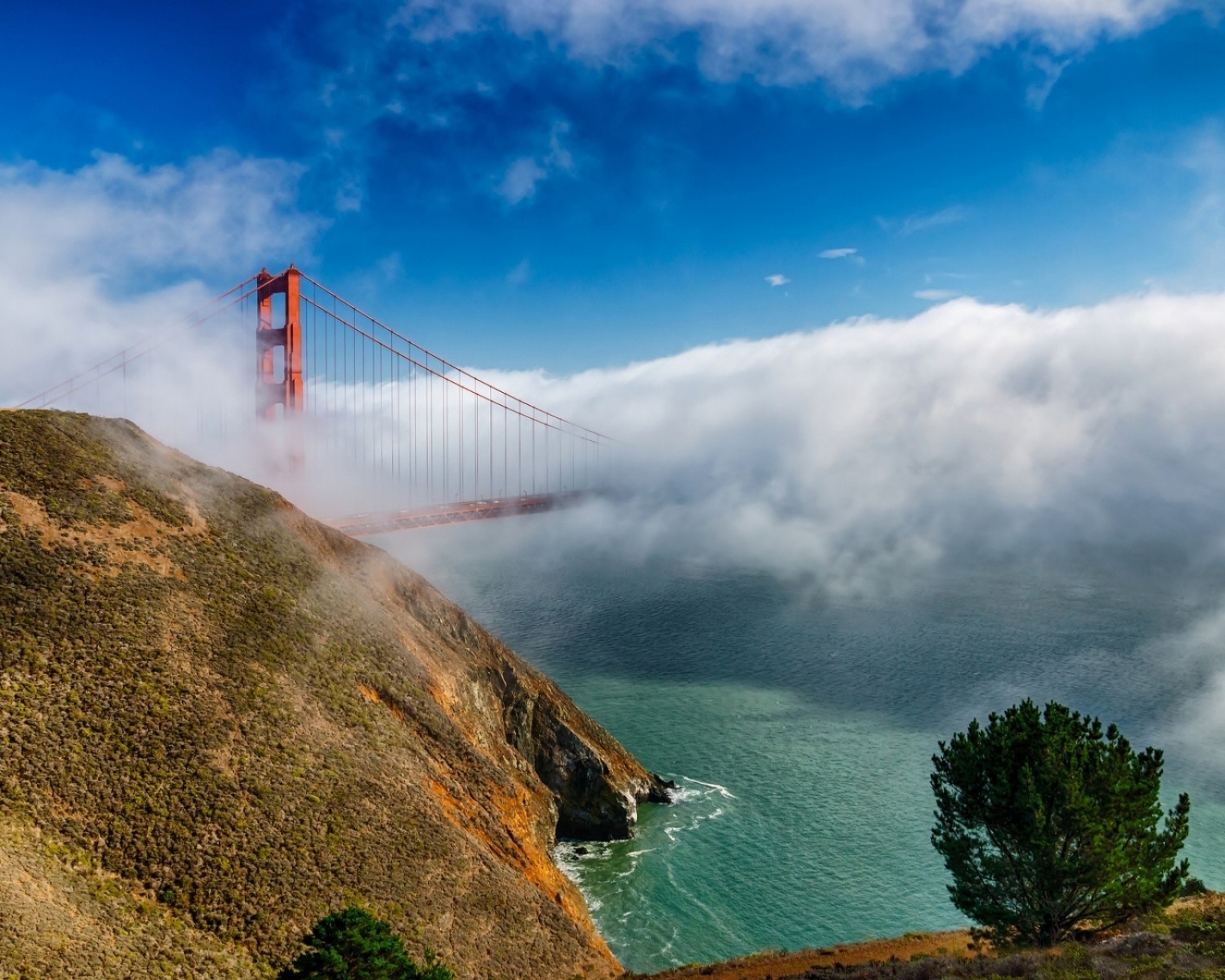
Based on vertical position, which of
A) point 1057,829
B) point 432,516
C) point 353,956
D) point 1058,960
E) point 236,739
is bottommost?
point 1058,960

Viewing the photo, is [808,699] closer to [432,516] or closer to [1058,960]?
[432,516]

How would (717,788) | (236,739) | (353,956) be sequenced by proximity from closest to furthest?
(353,956) → (236,739) → (717,788)

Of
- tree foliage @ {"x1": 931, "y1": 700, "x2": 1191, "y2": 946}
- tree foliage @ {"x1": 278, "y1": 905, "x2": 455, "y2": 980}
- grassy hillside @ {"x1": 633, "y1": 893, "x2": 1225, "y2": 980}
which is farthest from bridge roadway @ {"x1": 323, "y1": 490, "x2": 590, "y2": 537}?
tree foliage @ {"x1": 931, "y1": 700, "x2": 1191, "y2": 946}

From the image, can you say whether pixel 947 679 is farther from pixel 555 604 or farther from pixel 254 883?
pixel 254 883

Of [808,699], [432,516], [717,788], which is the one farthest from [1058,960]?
[432,516]

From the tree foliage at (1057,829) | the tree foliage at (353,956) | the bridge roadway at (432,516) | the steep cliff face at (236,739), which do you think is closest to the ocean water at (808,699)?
the steep cliff face at (236,739)

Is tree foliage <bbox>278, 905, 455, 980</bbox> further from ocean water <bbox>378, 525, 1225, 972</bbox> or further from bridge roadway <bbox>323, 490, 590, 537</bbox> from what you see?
bridge roadway <bbox>323, 490, 590, 537</bbox>

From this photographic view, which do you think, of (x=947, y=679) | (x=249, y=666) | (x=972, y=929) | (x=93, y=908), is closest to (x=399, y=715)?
(x=249, y=666)
